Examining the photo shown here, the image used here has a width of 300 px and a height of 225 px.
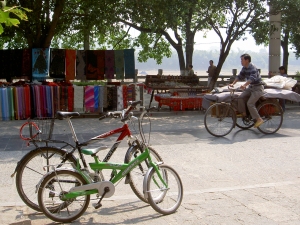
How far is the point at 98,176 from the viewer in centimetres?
549

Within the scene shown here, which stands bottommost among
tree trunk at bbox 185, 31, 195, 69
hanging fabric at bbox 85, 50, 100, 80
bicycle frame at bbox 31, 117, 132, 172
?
bicycle frame at bbox 31, 117, 132, 172

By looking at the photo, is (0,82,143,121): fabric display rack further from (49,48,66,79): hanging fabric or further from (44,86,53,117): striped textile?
(49,48,66,79): hanging fabric

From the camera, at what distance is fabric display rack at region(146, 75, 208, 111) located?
15.9 meters

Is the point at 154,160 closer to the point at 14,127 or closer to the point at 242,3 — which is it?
the point at 14,127

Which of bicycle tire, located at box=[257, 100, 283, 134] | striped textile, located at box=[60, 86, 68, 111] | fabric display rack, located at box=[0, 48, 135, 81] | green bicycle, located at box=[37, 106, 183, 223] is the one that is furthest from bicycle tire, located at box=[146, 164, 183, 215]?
fabric display rack, located at box=[0, 48, 135, 81]

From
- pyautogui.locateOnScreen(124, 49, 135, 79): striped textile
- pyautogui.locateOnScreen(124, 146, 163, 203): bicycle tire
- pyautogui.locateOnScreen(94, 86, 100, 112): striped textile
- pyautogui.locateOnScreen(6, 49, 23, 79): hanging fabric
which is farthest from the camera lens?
pyautogui.locateOnScreen(124, 49, 135, 79): striped textile

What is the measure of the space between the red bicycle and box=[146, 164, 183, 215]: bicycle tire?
0.21 metres

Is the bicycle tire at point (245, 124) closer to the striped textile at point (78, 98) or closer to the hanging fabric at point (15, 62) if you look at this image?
the striped textile at point (78, 98)

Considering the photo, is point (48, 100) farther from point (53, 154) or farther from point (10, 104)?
point (53, 154)

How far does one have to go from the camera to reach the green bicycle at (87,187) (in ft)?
17.2

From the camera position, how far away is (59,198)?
531 centimetres

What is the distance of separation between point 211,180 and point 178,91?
9211mm

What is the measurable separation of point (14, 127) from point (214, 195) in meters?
7.19

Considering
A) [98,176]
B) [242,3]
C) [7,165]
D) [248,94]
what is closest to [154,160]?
[98,176]
